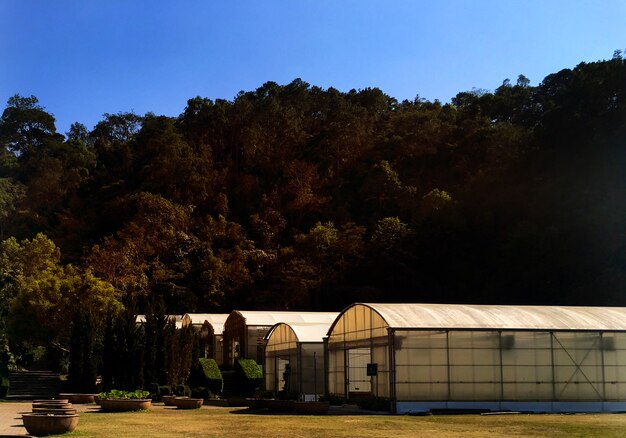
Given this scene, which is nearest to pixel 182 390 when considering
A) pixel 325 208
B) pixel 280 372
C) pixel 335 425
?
A: pixel 280 372

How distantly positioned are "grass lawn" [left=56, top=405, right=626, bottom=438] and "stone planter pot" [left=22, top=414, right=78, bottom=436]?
0.48 meters

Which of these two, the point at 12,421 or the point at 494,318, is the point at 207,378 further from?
the point at 12,421

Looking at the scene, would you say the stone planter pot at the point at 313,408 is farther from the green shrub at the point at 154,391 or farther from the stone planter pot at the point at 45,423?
the green shrub at the point at 154,391

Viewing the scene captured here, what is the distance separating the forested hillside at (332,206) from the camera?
197 feet

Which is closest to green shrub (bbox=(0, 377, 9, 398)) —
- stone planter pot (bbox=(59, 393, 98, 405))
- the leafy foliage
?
the leafy foliage

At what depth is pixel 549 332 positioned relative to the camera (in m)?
31.0

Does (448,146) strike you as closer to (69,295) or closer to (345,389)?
(69,295)

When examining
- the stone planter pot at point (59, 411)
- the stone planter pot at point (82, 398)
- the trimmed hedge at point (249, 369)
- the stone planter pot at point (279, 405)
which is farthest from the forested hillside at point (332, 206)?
the stone planter pot at point (59, 411)

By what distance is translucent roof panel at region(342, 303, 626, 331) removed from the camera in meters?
30.2

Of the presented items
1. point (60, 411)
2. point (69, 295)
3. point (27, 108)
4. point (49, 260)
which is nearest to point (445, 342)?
point (60, 411)

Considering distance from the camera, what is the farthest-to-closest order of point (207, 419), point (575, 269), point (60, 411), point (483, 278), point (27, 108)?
point (27, 108)
point (483, 278)
point (575, 269)
point (207, 419)
point (60, 411)

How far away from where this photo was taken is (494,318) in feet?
103

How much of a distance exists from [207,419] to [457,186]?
6025 centimetres

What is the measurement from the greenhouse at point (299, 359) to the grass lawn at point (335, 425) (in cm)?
1075
